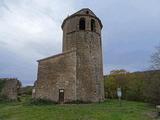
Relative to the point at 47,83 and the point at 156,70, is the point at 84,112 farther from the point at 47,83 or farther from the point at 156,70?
the point at 156,70

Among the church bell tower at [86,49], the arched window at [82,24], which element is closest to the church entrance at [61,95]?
the church bell tower at [86,49]

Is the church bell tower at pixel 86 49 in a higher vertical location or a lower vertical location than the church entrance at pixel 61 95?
higher

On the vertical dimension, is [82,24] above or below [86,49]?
above

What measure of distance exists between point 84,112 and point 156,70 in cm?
1317

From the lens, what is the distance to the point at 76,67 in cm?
2480

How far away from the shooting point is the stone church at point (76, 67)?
960 inches

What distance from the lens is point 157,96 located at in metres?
25.9

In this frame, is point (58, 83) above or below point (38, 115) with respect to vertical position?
above

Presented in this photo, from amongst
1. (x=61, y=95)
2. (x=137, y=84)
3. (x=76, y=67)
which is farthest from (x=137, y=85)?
(x=61, y=95)

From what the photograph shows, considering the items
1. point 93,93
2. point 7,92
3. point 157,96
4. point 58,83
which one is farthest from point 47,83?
point 157,96

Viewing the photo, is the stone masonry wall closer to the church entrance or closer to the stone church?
the stone church

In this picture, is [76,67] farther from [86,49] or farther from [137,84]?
[137,84]

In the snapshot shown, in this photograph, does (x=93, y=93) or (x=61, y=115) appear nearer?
(x=61, y=115)

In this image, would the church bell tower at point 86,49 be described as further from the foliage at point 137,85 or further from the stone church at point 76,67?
the foliage at point 137,85
